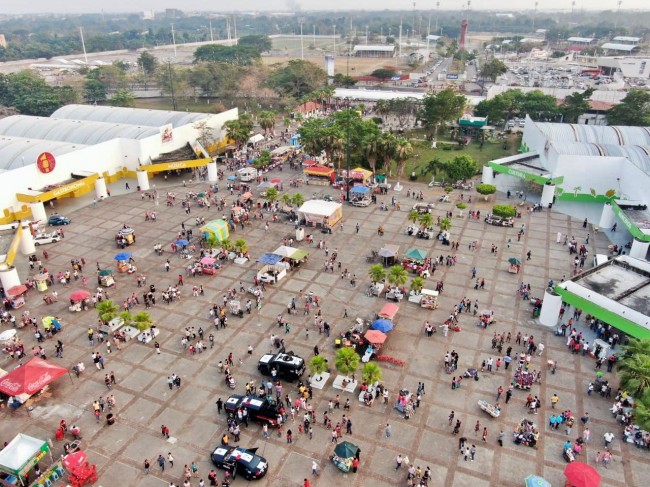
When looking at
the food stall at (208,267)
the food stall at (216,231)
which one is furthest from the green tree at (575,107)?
the food stall at (208,267)

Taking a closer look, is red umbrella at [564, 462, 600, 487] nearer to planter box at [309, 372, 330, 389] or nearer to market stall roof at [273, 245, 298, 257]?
planter box at [309, 372, 330, 389]

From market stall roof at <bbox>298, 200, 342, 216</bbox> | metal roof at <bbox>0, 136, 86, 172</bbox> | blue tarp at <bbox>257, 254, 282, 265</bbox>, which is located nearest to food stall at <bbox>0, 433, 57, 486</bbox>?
blue tarp at <bbox>257, 254, 282, 265</bbox>

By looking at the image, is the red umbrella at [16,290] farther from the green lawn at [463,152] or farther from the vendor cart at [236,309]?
the green lawn at [463,152]

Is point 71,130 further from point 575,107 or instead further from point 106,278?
point 575,107

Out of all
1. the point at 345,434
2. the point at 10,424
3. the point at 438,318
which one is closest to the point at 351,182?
the point at 438,318

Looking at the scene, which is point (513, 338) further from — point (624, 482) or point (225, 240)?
point (225, 240)

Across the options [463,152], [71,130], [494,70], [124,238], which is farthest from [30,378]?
[494,70]
